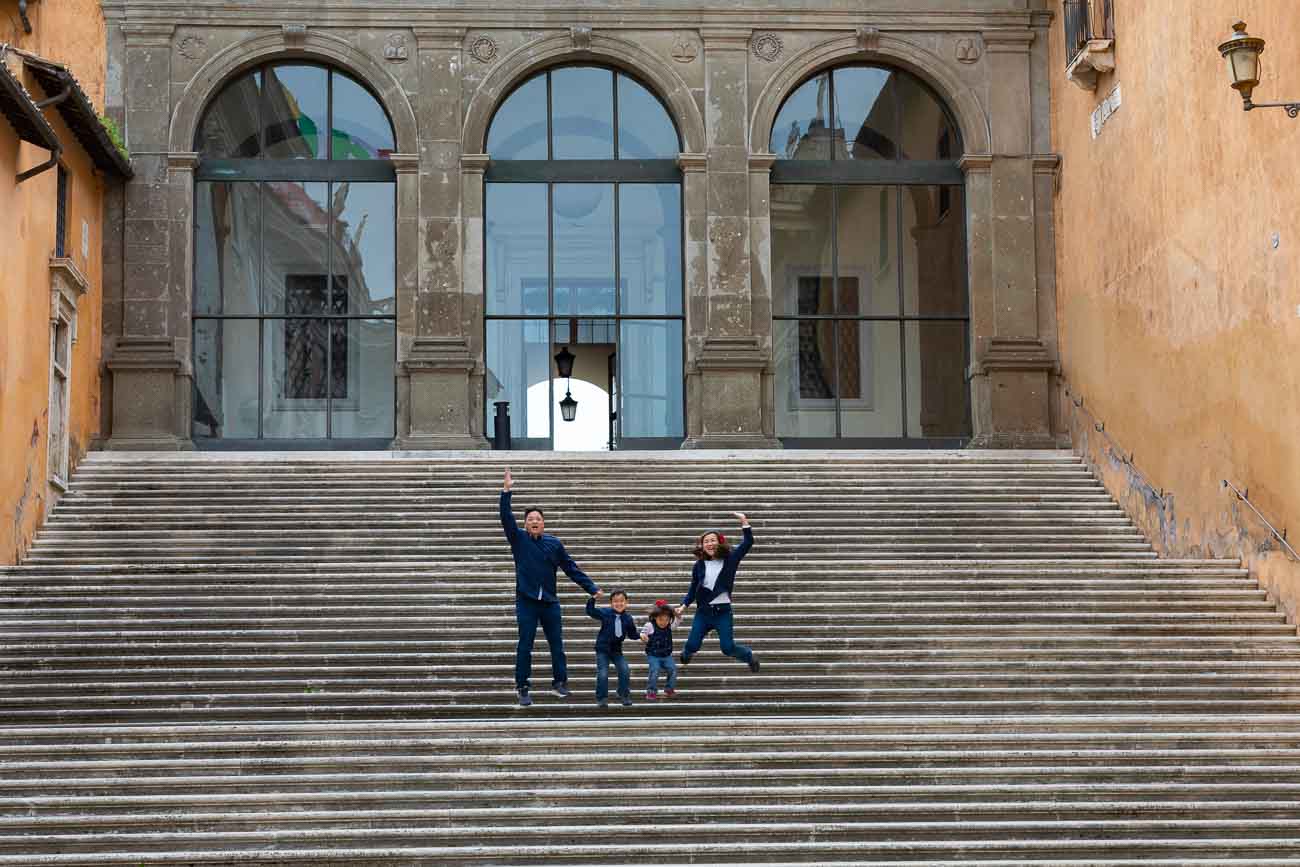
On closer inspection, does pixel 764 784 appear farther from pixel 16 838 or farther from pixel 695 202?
pixel 695 202

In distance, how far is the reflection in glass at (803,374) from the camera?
1032 inches

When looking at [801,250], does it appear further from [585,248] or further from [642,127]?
[585,248]

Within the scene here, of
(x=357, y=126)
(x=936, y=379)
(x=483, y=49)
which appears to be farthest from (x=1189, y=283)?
(x=357, y=126)

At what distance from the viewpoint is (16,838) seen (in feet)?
39.2

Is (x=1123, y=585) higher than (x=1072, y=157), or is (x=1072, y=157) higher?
(x=1072, y=157)

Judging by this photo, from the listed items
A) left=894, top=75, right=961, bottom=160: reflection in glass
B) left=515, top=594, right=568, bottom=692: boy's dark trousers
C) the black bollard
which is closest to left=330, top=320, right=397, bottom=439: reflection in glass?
the black bollard

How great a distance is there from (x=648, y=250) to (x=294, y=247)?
4.70 metres

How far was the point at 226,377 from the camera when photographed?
25.4 meters

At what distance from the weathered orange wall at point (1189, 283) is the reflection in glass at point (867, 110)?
237cm

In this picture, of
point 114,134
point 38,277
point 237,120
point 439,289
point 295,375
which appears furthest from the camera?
point 295,375

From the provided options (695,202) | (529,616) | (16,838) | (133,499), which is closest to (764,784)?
(529,616)

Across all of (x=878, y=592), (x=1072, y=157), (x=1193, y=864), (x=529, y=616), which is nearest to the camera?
(x=1193, y=864)

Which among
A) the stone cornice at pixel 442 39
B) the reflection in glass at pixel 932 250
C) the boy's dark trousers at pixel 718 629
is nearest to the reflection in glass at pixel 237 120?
the stone cornice at pixel 442 39

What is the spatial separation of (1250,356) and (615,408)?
985 cm
